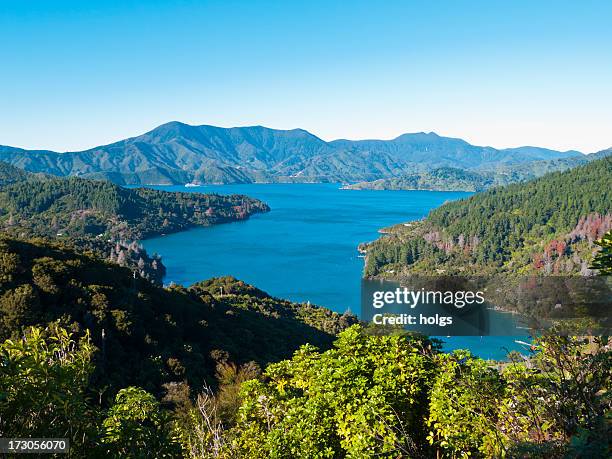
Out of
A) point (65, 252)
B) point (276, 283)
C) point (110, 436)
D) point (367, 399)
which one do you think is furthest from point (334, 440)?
point (276, 283)

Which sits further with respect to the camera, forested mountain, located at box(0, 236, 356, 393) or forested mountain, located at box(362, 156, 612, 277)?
forested mountain, located at box(362, 156, 612, 277)

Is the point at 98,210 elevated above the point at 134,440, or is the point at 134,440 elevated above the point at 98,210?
the point at 134,440

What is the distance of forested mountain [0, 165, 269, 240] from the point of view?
9706 cm

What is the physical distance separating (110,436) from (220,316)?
25260 millimetres

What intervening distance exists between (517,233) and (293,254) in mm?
43386

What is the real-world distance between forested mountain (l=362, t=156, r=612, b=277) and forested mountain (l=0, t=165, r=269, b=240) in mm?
57150

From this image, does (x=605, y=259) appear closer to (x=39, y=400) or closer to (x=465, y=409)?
(x=465, y=409)

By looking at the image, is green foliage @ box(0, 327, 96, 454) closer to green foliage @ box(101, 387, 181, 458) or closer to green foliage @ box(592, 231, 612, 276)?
green foliage @ box(101, 387, 181, 458)

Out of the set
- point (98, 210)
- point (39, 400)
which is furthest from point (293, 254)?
point (39, 400)

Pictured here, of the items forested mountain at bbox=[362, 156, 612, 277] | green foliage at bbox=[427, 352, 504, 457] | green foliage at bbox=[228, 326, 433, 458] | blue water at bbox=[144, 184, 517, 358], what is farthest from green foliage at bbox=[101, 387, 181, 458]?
forested mountain at bbox=[362, 156, 612, 277]

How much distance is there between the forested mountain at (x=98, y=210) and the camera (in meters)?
97.1

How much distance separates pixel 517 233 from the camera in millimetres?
86562

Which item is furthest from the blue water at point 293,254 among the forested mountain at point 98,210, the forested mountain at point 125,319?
the forested mountain at point 125,319

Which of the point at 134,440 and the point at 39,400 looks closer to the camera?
the point at 39,400
